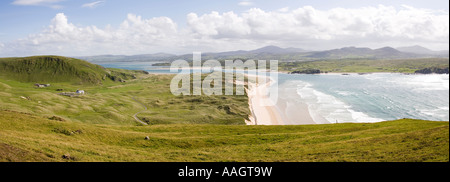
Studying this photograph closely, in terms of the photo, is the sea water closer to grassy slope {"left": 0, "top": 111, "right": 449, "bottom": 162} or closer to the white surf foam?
the white surf foam

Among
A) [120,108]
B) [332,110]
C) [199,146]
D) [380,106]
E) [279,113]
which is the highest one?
[199,146]

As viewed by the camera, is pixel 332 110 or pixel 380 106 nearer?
pixel 332 110

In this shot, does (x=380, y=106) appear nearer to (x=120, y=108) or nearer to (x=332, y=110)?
(x=332, y=110)

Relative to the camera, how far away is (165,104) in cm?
14100

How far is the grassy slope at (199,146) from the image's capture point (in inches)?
1237

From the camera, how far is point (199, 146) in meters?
47.8

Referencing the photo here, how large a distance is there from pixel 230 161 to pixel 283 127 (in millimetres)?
37573

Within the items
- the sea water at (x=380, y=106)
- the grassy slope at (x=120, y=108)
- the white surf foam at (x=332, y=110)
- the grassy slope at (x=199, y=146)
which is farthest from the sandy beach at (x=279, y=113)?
the grassy slope at (x=199, y=146)

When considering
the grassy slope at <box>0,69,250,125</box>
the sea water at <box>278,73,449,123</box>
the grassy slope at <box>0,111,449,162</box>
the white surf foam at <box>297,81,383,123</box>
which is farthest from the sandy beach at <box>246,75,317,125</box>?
the grassy slope at <box>0,111,449,162</box>

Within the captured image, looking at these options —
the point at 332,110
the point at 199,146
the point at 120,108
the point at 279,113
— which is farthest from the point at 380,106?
the point at 120,108

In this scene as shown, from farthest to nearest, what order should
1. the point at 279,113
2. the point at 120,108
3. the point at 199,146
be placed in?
the point at 279,113 → the point at 120,108 → the point at 199,146

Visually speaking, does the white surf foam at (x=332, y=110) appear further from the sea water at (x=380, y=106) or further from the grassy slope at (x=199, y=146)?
the grassy slope at (x=199, y=146)

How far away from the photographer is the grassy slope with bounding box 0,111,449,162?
1237 inches
